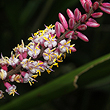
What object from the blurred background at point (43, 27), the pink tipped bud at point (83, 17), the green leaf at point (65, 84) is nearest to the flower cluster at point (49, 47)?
the pink tipped bud at point (83, 17)

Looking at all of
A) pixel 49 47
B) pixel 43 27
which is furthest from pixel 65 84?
pixel 43 27

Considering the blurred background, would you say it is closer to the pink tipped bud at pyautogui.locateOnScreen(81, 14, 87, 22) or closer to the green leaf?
the green leaf

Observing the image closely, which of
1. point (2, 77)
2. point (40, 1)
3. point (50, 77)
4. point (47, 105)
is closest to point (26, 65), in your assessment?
point (2, 77)

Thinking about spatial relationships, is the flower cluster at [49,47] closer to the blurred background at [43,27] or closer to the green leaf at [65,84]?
the green leaf at [65,84]

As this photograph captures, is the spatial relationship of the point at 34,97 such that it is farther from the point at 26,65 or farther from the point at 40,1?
the point at 40,1

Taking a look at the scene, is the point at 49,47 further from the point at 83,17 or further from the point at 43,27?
the point at 43,27

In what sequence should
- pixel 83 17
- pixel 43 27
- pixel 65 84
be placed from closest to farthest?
pixel 83 17 < pixel 65 84 < pixel 43 27
